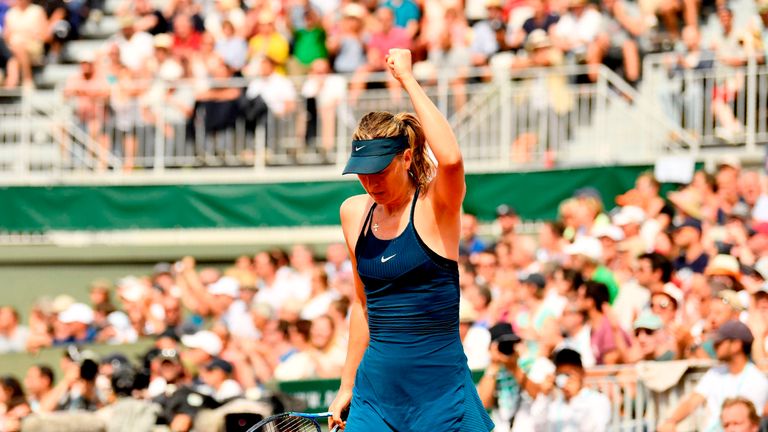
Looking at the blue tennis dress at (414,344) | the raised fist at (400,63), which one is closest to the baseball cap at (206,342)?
the blue tennis dress at (414,344)

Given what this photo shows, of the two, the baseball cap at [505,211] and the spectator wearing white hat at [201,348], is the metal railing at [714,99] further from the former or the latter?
the spectator wearing white hat at [201,348]

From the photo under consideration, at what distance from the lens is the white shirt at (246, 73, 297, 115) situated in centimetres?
1720

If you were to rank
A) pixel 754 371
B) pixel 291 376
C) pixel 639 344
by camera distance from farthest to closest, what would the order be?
pixel 291 376, pixel 639 344, pixel 754 371

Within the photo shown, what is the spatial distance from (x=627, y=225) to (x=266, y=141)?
19.1 ft

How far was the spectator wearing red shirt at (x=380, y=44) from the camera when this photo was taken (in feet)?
55.8

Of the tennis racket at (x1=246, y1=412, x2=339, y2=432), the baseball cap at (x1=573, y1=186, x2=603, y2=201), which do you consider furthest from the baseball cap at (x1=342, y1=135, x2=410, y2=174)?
the baseball cap at (x1=573, y1=186, x2=603, y2=201)

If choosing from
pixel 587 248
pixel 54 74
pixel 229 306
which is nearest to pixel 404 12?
pixel 229 306

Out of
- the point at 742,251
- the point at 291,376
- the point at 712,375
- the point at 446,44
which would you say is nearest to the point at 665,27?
the point at 446,44

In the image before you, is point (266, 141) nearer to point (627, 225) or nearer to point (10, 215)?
point (10, 215)

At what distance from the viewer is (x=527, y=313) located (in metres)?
11.7

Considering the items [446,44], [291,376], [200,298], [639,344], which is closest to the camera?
[639,344]

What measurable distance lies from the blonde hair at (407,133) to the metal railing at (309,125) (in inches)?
359

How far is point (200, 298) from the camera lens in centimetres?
1516

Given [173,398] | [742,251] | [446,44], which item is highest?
[446,44]
